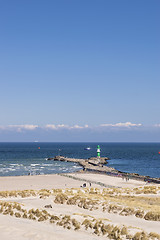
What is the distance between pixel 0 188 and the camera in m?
47.3

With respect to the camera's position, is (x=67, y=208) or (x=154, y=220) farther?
(x=67, y=208)

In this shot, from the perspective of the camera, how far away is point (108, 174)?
229ft

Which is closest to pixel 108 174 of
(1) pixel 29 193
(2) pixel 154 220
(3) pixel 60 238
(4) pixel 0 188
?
(4) pixel 0 188

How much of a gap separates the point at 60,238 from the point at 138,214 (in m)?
8.81

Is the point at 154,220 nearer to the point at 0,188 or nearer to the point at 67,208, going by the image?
the point at 67,208

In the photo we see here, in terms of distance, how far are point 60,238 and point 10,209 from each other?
28.3ft

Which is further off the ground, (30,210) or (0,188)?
(30,210)

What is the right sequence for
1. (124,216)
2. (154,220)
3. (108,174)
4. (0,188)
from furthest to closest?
(108,174) < (0,188) < (124,216) < (154,220)

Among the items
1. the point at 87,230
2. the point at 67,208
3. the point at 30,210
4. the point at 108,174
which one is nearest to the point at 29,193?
the point at 67,208

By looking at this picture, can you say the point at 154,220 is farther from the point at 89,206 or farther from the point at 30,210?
the point at 30,210

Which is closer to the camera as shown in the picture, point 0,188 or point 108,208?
point 108,208

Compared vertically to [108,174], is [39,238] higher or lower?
higher

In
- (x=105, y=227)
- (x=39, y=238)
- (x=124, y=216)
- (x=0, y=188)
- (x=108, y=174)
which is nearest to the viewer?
(x=39, y=238)

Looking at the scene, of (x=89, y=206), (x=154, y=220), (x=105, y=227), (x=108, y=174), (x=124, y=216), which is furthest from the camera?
(x=108, y=174)
